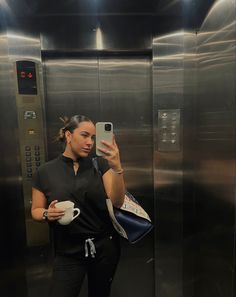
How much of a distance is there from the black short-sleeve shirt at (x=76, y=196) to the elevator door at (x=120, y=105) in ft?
2.31

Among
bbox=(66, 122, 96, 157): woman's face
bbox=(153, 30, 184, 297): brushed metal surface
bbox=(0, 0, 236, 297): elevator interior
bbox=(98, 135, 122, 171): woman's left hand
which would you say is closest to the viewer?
bbox=(98, 135, 122, 171): woman's left hand

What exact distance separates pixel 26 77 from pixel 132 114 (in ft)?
2.89

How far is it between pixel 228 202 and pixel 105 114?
1.16 meters

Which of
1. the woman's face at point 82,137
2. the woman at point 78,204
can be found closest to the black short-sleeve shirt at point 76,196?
the woman at point 78,204

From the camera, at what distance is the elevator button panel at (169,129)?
2.11 meters

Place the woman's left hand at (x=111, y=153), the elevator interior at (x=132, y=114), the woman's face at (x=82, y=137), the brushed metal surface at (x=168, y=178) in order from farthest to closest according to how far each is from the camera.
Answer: the brushed metal surface at (x=168, y=178) → the elevator interior at (x=132, y=114) → the woman's face at (x=82, y=137) → the woman's left hand at (x=111, y=153)

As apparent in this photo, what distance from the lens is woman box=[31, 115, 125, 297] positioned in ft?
4.85

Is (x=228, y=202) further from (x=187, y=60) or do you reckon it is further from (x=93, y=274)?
(x=187, y=60)

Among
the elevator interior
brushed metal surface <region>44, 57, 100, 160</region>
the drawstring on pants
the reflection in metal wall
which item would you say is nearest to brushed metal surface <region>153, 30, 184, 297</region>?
the elevator interior

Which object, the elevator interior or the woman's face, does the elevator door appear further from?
the woman's face

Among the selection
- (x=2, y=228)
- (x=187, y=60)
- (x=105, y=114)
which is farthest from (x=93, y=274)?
(x=187, y=60)

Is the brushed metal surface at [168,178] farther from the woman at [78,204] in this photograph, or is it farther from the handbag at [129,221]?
the woman at [78,204]

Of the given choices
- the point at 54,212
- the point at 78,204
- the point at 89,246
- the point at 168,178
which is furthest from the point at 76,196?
the point at 168,178

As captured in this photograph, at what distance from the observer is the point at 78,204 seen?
4.87 feet
